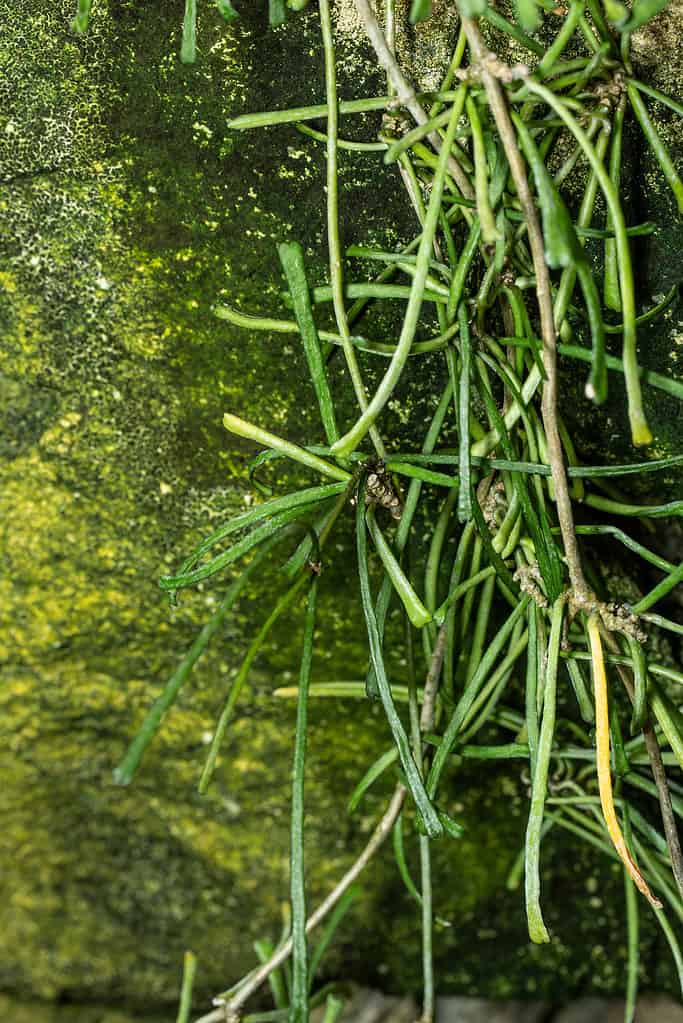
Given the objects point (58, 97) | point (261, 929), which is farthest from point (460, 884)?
point (58, 97)

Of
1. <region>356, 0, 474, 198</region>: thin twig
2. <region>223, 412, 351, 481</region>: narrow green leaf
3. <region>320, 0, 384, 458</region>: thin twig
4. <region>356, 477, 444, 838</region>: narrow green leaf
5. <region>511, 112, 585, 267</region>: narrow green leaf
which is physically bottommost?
<region>356, 477, 444, 838</region>: narrow green leaf

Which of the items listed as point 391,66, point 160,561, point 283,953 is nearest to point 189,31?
point 391,66

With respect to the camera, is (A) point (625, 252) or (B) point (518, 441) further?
(B) point (518, 441)

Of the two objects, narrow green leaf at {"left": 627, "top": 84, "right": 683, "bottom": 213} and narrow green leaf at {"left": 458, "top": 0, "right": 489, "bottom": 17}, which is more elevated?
narrow green leaf at {"left": 627, "top": 84, "right": 683, "bottom": 213}

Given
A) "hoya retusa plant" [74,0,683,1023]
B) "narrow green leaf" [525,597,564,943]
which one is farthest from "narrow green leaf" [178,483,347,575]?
"narrow green leaf" [525,597,564,943]

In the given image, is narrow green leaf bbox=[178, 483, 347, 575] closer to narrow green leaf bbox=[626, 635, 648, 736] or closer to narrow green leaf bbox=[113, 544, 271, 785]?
narrow green leaf bbox=[113, 544, 271, 785]

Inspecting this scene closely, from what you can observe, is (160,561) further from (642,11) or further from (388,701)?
→ (642,11)

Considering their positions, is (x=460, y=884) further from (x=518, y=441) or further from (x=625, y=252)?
(x=625, y=252)

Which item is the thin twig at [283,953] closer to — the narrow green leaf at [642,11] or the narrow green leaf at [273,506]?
the narrow green leaf at [273,506]
